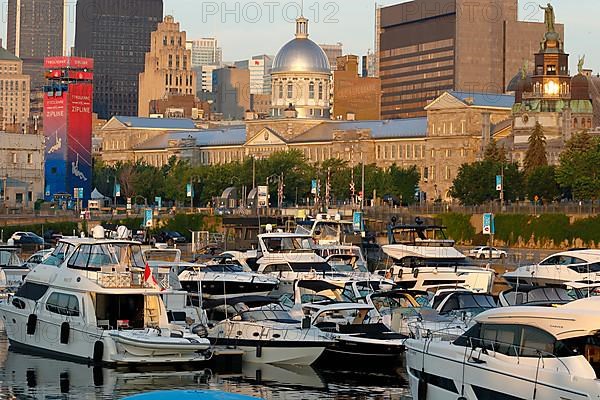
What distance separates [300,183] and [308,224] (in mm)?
93672

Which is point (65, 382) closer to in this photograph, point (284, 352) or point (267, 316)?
point (284, 352)

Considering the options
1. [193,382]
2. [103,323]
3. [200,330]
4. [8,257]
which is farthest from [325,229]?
[193,382]

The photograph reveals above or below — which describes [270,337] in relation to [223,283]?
below

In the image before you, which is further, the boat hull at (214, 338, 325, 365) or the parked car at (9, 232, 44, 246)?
the parked car at (9, 232, 44, 246)

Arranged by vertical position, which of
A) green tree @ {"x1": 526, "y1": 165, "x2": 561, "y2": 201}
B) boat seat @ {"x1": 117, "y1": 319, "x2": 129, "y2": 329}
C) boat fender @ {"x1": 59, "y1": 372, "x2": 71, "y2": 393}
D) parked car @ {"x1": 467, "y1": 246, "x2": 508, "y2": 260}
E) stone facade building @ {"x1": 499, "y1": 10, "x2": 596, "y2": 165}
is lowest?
boat fender @ {"x1": 59, "y1": 372, "x2": 71, "y2": 393}

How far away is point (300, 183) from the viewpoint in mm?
174625

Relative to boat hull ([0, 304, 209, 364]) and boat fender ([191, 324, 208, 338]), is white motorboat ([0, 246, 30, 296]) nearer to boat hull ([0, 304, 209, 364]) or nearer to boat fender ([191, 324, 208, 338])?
boat hull ([0, 304, 209, 364])

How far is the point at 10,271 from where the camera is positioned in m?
61.0

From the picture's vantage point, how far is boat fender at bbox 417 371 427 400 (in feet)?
111

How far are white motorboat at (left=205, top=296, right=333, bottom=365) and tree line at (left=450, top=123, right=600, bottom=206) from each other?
83297mm

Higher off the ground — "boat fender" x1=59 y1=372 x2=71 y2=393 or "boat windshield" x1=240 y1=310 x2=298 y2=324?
A: "boat windshield" x1=240 y1=310 x2=298 y2=324

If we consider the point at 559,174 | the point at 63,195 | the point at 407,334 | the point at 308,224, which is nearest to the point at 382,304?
the point at 407,334

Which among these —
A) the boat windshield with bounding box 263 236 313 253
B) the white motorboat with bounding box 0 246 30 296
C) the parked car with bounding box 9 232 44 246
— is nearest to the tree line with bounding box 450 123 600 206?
the parked car with bounding box 9 232 44 246

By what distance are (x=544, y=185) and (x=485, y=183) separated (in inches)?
332
